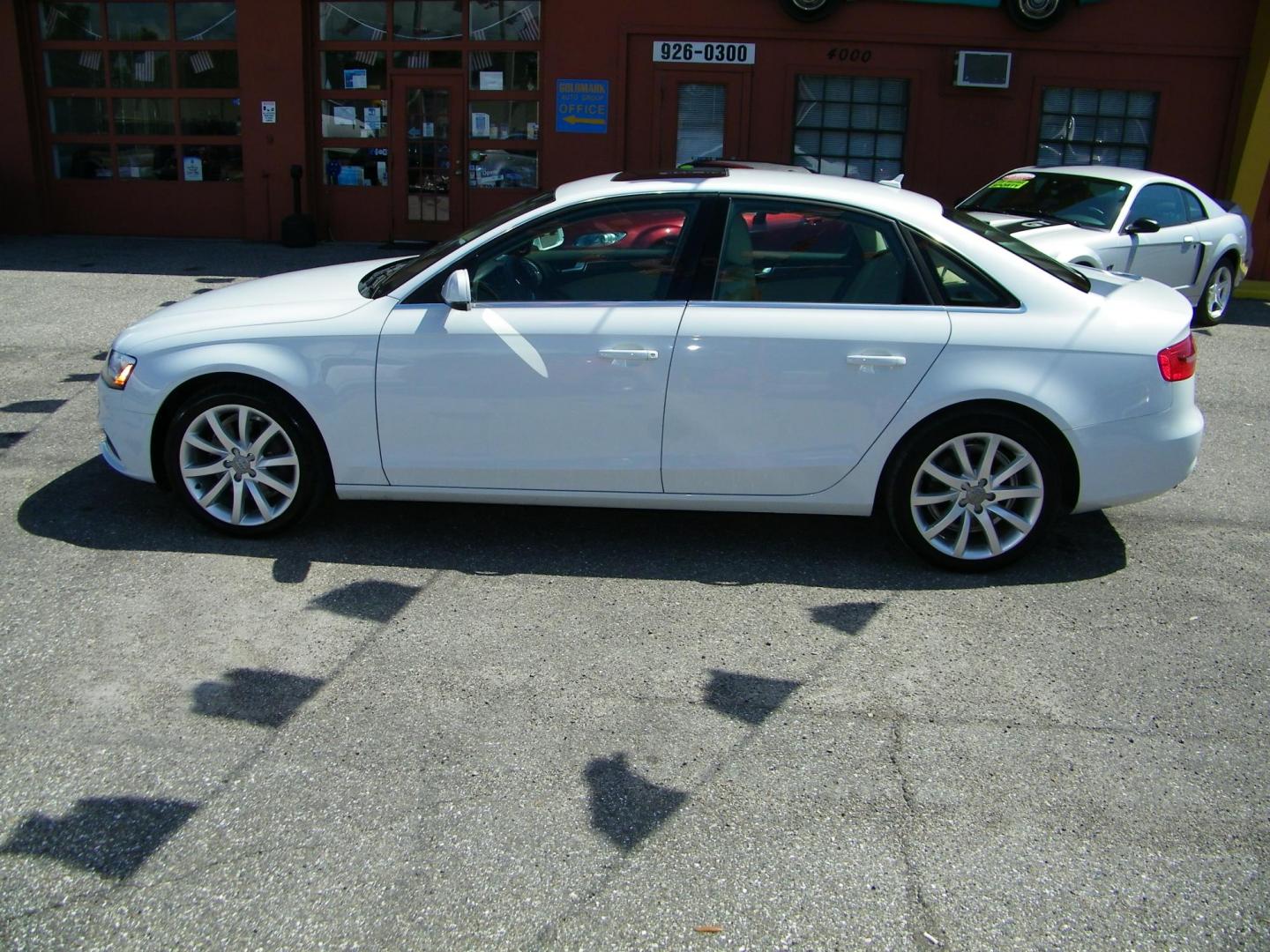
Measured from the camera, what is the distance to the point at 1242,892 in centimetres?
309

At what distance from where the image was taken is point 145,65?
15.2 meters

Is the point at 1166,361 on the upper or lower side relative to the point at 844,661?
upper

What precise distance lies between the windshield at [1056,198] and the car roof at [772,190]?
5.83 metres

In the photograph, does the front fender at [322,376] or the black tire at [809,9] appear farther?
the black tire at [809,9]

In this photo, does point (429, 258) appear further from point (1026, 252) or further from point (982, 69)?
point (982, 69)

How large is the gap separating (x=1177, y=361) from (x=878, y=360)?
4.21 feet

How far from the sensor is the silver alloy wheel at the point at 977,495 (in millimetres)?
4918

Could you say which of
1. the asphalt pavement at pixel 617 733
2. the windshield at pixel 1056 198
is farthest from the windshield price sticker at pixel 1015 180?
the asphalt pavement at pixel 617 733

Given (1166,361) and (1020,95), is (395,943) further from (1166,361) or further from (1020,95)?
(1020,95)

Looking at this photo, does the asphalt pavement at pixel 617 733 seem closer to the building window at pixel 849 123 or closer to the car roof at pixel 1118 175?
the car roof at pixel 1118 175

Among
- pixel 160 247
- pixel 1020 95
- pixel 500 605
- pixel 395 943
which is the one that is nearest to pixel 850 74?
pixel 1020 95

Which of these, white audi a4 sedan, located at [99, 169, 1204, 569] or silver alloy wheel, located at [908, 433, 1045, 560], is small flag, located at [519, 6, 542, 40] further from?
silver alloy wheel, located at [908, 433, 1045, 560]

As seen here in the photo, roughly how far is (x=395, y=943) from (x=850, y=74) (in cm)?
1347

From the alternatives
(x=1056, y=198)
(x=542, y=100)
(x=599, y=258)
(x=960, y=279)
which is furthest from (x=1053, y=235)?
(x=542, y=100)
